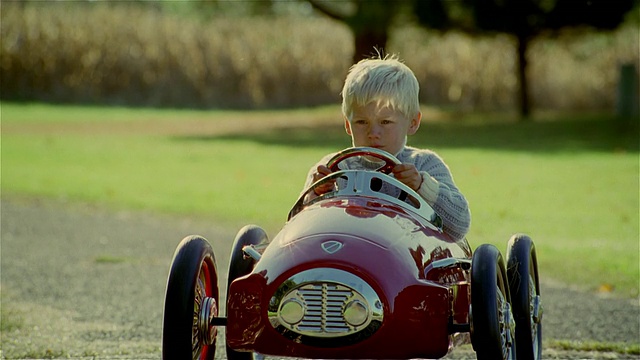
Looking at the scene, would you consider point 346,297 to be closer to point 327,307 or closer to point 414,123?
point 327,307

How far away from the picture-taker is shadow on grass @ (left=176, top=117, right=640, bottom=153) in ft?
62.3

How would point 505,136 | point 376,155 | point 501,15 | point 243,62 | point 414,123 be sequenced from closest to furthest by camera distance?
point 376,155 → point 414,123 → point 505,136 → point 501,15 → point 243,62

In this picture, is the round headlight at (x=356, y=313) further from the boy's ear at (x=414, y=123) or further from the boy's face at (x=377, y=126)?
the boy's ear at (x=414, y=123)

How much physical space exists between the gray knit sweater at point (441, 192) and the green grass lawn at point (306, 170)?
3.21 metres

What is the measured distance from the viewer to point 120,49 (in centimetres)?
A: 3150

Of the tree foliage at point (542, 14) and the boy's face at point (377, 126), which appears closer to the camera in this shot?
the boy's face at point (377, 126)

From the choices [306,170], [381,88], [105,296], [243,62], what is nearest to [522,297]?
[381,88]

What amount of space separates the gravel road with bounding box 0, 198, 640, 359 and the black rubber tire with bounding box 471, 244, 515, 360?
1.61 m

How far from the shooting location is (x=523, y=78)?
2458 centimetres

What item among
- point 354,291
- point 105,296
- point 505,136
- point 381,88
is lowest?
point 105,296

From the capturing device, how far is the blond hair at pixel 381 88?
4.60m

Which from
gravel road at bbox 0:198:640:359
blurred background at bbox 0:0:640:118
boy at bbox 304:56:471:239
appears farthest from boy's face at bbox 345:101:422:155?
blurred background at bbox 0:0:640:118

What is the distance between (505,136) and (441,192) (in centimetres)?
1664

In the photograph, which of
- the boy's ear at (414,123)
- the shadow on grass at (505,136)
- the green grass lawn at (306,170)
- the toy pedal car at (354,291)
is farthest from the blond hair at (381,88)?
the shadow on grass at (505,136)
